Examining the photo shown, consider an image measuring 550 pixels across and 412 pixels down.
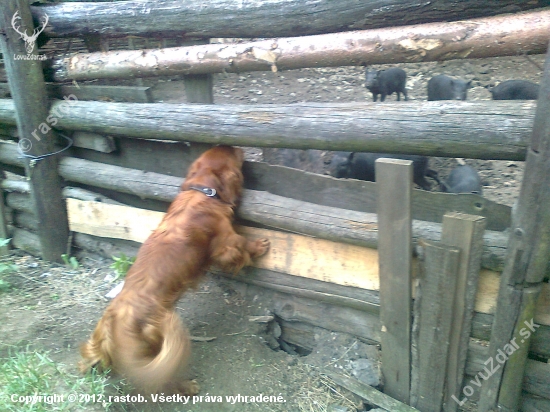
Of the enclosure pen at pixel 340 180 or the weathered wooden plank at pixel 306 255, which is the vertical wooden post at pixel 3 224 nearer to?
the enclosure pen at pixel 340 180

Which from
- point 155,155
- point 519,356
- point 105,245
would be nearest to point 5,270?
point 105,245

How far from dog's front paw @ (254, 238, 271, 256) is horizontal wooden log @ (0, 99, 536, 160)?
0.82 m

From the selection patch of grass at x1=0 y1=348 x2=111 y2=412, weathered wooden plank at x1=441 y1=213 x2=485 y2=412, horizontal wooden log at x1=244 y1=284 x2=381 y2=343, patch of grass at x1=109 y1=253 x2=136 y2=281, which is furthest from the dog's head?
weathered wooden plank at x1=441 y1=213 x2=485 y2=412

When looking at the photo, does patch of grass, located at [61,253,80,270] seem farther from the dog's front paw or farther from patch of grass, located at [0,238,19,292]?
the dog's front paw

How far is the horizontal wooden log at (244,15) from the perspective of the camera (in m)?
3.02

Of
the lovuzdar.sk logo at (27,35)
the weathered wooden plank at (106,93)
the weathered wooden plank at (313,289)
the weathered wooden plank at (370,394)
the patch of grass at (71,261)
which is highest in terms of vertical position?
the lovuzdar.sk logo at (27,35)

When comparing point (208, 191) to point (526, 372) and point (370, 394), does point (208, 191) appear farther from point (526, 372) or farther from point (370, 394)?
point (526, 372)

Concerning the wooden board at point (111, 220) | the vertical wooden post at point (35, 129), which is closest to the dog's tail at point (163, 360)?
the wooden board at point (111, 220)

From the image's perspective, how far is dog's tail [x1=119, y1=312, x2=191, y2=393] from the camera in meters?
3.11

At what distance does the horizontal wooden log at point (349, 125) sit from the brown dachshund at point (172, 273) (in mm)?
310

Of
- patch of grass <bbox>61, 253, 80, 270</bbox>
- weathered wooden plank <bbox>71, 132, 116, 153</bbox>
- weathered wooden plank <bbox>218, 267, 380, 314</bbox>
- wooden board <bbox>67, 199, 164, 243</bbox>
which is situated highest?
weathered wooden plank <bbox>71, 132, 116, 153</bbox>

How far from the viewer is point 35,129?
475 cm

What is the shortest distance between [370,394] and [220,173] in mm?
1990

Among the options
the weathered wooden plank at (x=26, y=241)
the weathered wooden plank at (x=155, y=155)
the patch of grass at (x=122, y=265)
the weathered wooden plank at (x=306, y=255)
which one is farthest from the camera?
the weathered wooden plank at (x=26, y=241)
